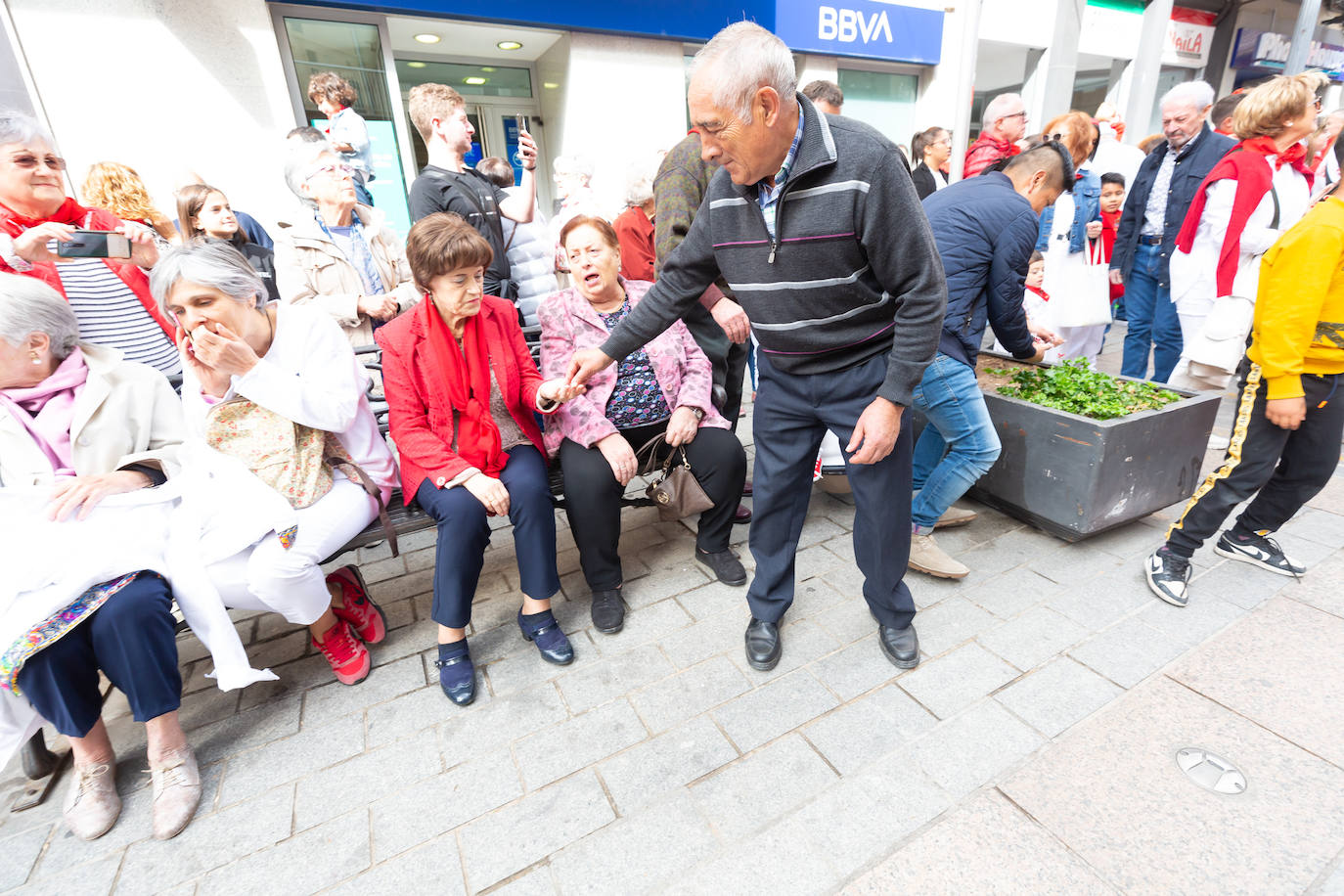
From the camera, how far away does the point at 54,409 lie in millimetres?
2090

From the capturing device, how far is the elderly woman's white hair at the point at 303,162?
10.5ft

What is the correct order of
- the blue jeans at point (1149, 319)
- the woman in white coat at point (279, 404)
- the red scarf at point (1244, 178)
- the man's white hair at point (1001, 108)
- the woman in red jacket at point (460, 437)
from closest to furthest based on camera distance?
the woman in white coat at point (279, 404)
the woman in red jacket at point (460, 437)
the red scarf at point (1244, 178)
the man's white hair at point (1001, 108)
the blue jeans at point (1149, 319)

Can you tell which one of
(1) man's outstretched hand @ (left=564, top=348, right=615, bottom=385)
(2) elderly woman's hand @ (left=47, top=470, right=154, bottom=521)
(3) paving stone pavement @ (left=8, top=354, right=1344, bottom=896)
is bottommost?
(3) paving stone pavement @ (left=8, top=354, right=1344, bottom=896)

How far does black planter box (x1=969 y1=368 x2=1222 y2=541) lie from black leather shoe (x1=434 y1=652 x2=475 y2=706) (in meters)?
2.61

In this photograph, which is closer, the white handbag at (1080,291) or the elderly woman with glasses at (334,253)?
the elderly woman with glasses at (334,253)

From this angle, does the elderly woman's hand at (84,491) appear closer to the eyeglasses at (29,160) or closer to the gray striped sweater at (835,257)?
the eyeglasses at (29,160)

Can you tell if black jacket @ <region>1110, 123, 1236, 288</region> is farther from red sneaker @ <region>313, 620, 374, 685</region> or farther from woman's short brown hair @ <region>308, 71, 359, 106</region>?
woman's short brown hair @ <region>308, 71, 359, 106</region>

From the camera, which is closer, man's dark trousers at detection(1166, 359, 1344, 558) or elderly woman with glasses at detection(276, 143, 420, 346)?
man's dark trousers at detection(1166, 359, 1344, 558)

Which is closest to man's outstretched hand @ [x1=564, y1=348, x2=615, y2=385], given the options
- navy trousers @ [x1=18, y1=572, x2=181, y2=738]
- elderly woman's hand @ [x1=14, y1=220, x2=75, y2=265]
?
navy trousers @ [x1=18, y1=572, x2=181, y2=738]

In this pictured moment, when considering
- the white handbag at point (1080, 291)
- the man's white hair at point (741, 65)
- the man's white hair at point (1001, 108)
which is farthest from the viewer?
the white handbag at point (1080, 291)

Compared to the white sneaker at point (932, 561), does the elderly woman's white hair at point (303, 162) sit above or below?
above

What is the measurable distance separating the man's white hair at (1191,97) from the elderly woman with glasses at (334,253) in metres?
5.00

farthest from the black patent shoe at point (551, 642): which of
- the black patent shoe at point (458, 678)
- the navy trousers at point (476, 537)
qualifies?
the black patent shoe at point (458, 678)

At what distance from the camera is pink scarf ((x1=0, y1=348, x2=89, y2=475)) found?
2043mm
